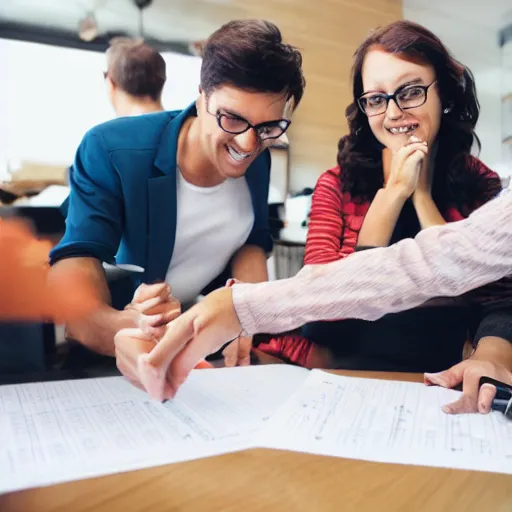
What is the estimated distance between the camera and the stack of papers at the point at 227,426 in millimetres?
527

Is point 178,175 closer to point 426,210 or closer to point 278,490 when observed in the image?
point 426,210

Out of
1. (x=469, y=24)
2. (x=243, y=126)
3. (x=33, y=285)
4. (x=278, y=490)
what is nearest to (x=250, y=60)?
(x=243, y=126)

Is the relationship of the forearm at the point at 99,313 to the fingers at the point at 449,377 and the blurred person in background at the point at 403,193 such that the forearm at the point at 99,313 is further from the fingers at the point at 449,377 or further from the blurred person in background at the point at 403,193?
the fingers at the point at 449,377

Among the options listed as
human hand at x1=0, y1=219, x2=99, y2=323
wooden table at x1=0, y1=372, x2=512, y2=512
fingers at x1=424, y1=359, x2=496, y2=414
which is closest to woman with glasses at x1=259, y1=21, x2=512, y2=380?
fingers at x1=424, y1=359, x2=496, y2=414

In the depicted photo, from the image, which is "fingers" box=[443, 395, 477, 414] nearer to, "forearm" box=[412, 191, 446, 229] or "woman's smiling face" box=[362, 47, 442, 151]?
"forearm" box=[412, 191, 446, 229]

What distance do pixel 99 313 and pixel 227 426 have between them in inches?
14.5

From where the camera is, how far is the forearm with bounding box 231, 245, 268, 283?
947mm

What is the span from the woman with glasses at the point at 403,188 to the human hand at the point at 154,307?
19 centimetres

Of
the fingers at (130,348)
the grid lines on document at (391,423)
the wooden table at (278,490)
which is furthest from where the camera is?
the fingers at (130,348)

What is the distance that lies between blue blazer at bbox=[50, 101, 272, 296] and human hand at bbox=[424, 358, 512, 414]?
46cm

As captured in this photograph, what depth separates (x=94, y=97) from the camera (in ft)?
2.95

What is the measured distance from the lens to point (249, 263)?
958 millimetres

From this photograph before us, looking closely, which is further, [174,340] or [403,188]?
[403,188]

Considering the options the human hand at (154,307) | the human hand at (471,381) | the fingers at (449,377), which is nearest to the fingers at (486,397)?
the human hand at (471,381)
